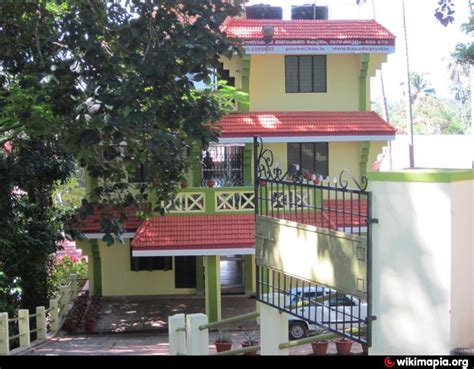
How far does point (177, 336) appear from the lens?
8672 millimetres

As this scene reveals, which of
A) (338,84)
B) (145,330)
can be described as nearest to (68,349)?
(145,330)

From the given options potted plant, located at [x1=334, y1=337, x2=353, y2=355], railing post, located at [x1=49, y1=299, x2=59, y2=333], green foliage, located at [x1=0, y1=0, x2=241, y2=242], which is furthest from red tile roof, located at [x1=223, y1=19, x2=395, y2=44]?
potted plant, located at [x1=334, y1=337, x2=353, y2=355]

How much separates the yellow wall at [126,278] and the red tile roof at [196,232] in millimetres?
2921

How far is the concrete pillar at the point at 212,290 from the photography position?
57.5 feet

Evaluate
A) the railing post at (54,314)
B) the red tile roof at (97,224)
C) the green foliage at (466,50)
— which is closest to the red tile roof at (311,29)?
the green foliage at (466,50)

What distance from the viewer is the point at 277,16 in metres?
22.4

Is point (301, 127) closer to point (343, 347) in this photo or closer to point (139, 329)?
point (139, 329)

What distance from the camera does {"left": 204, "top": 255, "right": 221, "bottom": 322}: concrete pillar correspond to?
17.5 metres

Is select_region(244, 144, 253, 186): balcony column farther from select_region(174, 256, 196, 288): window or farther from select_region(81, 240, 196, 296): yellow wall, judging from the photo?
select_region(81, 240, 196, 296): yellow wall

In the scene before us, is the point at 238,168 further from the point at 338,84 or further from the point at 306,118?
the point at 338,84

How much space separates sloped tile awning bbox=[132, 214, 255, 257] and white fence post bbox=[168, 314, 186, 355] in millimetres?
8388

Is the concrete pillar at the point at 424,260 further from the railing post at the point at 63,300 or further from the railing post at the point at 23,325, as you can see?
the railing post at the point at 63,300
